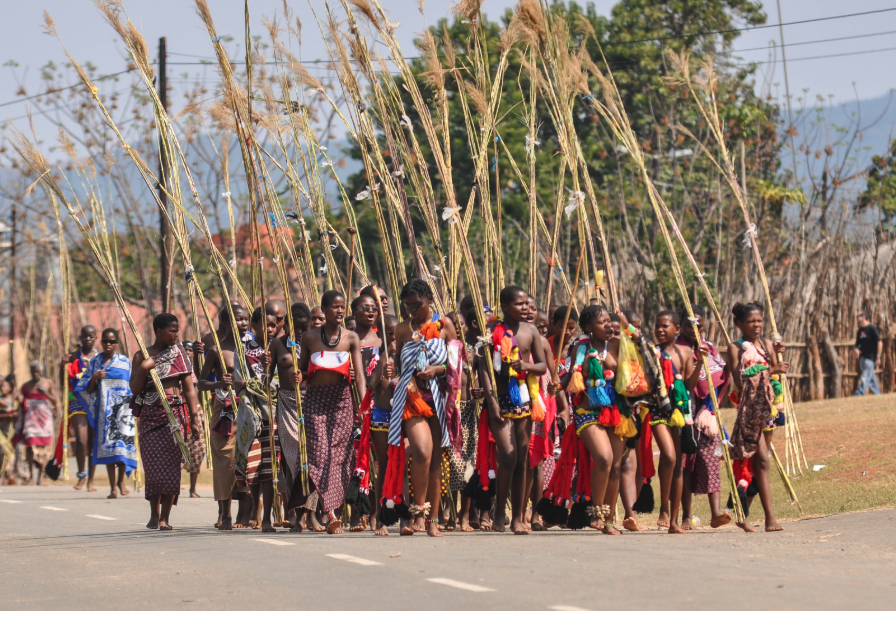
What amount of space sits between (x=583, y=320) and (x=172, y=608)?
12.3 ft

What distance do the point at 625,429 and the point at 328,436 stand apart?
2.07 m

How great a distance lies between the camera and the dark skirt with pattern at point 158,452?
30.1 ft

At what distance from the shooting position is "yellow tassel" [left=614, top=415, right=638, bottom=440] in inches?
321

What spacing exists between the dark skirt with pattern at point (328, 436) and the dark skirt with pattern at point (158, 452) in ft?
3.81

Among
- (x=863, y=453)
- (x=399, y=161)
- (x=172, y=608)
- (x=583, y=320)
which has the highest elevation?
(x=399, y=161)

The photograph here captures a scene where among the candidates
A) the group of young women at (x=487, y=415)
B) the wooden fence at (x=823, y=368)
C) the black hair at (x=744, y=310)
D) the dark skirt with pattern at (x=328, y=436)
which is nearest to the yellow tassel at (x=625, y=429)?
the group of young women at (x=487, y=415)

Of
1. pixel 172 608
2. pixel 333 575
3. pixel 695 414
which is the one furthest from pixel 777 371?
pixel 172 608

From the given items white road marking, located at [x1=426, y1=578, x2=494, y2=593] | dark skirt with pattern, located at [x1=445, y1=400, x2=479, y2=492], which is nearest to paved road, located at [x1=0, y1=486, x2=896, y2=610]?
white road marking, located at [x1=426, y1=578, x2=494, y2=593]

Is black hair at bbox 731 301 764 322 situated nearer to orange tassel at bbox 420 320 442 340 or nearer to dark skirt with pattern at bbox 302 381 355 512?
orange tassel at bbox 420 320 442 340

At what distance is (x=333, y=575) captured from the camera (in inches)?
245

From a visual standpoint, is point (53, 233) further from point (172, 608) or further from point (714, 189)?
point (172, 608)

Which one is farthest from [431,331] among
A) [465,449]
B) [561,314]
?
[561,314]

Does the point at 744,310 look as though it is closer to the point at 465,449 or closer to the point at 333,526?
the point at 465,449

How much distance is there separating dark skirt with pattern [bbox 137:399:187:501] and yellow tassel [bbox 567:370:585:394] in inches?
119
